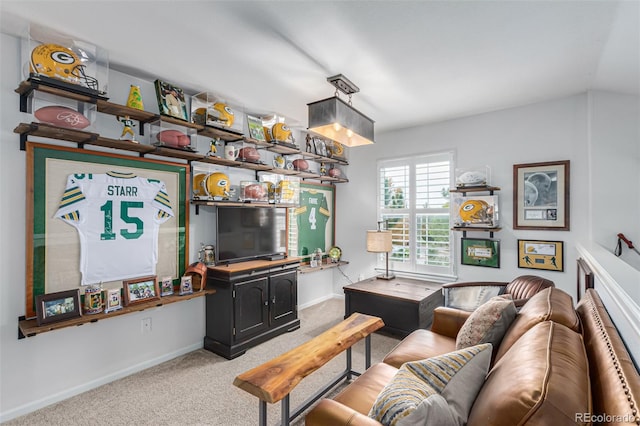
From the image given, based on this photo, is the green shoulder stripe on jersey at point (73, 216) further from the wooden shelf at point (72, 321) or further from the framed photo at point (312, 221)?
the framed photo at point (312, 221)

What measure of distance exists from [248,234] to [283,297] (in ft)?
2.84

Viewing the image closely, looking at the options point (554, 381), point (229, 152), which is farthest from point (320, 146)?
point (554, 381)

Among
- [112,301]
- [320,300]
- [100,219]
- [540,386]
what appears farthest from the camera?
[320,300]

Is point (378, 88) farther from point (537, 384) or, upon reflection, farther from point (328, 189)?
point (537, 384)

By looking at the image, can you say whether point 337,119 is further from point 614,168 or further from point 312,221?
point 614,168

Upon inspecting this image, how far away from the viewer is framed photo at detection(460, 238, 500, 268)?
151 inches

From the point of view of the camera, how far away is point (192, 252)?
10.8ft

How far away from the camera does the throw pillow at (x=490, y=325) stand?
5.88ft

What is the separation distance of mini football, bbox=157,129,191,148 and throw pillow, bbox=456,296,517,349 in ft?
9.24

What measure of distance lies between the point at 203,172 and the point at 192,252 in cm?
87

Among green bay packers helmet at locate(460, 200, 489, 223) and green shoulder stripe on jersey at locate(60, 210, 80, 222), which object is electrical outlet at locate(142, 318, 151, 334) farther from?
green bay packers helmet at locate(460, 200, 489, 223)

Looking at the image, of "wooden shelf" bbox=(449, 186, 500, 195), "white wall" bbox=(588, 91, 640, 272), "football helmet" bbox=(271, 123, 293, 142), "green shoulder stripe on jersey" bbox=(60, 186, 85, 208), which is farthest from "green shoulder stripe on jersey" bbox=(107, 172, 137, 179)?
"white wall" bbox=(588, 91, 640, 272)

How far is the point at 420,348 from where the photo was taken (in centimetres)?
216

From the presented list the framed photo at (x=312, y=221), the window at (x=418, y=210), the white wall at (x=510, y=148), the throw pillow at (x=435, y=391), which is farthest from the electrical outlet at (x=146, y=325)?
the window at (x=418, y=210)
